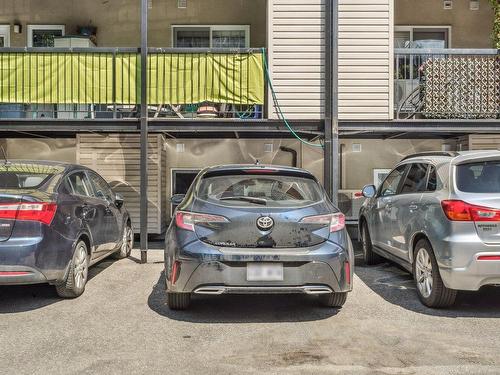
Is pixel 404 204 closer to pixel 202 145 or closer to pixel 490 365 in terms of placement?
pixel 490 365

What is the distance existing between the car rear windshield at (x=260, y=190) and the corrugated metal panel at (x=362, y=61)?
3.83m

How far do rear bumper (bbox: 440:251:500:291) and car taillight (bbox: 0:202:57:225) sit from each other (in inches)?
157

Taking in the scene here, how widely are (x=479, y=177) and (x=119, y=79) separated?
5870 millimetres

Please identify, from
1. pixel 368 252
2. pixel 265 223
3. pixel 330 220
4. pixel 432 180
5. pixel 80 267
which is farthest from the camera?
pixel 368 252

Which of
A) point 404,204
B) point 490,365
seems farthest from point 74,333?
point 404,204

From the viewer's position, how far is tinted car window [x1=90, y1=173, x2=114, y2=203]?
281 inches

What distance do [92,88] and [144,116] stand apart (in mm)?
1149

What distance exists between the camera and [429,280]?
5398 mm

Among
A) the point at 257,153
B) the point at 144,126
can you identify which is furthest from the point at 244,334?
the point at 257,153

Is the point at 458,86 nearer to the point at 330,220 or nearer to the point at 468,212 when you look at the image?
the point at 468,212

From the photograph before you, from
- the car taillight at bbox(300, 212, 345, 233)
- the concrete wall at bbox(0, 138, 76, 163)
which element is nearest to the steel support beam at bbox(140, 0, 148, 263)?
the concrete wall at bbox(0, 138, 76, 163)

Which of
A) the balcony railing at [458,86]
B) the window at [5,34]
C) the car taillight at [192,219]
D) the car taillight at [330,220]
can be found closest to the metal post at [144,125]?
the car taillight at [192,219]

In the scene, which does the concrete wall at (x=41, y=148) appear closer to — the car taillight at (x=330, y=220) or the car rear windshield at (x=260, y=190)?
the car rear windshield at (x=260, y=190)

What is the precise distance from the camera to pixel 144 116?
8180 mm
